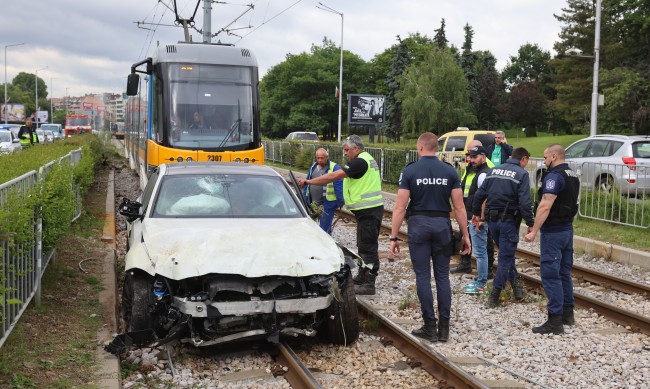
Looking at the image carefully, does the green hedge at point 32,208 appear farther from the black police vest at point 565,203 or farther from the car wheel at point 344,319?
the black police vest at point 565,203

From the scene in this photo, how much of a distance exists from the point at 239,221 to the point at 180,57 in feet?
28.1

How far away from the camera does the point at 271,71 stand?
9231 centimetres

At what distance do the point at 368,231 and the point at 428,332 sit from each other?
2004mm

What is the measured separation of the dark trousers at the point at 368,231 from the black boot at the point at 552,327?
2.13 metres

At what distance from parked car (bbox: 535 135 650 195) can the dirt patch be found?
30.3 feet

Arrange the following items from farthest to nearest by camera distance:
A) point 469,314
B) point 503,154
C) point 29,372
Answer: point 503,154 < point 469,314 < point 29,372

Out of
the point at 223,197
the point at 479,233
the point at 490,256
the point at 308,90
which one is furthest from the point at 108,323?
the point at 308,90

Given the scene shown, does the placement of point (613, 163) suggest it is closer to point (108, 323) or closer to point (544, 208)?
point (544, 208)

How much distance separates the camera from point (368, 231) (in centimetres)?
865

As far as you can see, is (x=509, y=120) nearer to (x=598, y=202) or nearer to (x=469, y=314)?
(x=598, y=202)

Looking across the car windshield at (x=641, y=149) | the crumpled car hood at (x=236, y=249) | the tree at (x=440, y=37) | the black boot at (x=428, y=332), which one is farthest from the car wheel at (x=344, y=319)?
the tree at (x=440, y=37)

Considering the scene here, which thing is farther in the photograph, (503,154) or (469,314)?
(503,154)

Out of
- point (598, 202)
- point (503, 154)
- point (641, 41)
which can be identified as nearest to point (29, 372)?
point (503, 154)

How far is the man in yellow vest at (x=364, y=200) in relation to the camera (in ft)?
28.3
